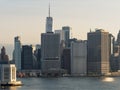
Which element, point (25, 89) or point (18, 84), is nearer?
point (25, 89)

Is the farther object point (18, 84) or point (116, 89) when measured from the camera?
point (18, 84)

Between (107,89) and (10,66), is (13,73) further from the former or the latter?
(107,89)

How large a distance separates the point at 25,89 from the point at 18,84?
14855 millimetres

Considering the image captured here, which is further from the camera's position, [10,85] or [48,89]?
[10,85]

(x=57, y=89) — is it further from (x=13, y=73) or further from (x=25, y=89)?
(x=13, y=73)

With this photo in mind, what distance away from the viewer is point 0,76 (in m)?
122

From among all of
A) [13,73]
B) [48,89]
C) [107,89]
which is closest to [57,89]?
[48,89]

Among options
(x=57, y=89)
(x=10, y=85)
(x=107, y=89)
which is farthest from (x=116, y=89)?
(x=10, y=85)

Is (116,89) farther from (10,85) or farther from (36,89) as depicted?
(10,85)

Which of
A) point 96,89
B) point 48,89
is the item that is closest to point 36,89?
point 48,89

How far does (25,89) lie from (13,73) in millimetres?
16773

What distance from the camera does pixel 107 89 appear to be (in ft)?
351

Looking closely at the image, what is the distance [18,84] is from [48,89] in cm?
1503

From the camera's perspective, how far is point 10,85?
117188 millimetres
